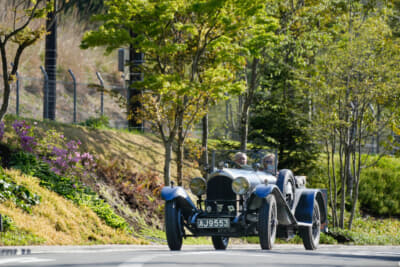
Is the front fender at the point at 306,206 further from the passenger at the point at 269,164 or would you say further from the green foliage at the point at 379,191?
the green foliage at the point at 379,191

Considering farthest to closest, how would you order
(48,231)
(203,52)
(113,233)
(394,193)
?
(394,193) → (203,52) → (113,233) → (48,231)

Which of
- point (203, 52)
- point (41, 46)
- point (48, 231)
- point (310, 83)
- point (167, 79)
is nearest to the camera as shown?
point (48, 231)

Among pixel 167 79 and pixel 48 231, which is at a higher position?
pixel 167 79

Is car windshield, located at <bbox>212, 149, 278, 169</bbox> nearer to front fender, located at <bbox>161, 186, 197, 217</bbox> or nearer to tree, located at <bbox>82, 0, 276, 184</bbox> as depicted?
front fender, located at <bbox>161, 186, 197, 217</bbox>

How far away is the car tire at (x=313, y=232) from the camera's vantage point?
49.9ft

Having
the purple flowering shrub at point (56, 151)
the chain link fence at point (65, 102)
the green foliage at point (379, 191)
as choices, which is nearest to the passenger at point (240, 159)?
the purple flowering shrub at point (56, 151)

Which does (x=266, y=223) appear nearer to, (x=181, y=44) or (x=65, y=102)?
(x=181, y=44)

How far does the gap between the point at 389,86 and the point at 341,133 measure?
232 cm

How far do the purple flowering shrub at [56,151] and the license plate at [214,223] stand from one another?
228 inches

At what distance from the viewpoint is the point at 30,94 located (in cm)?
3572

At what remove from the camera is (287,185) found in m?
14.5

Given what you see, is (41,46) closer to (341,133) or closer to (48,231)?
(341,133)

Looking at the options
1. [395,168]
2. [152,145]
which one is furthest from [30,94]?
[395,168]

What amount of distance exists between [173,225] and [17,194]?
4.06 meters
